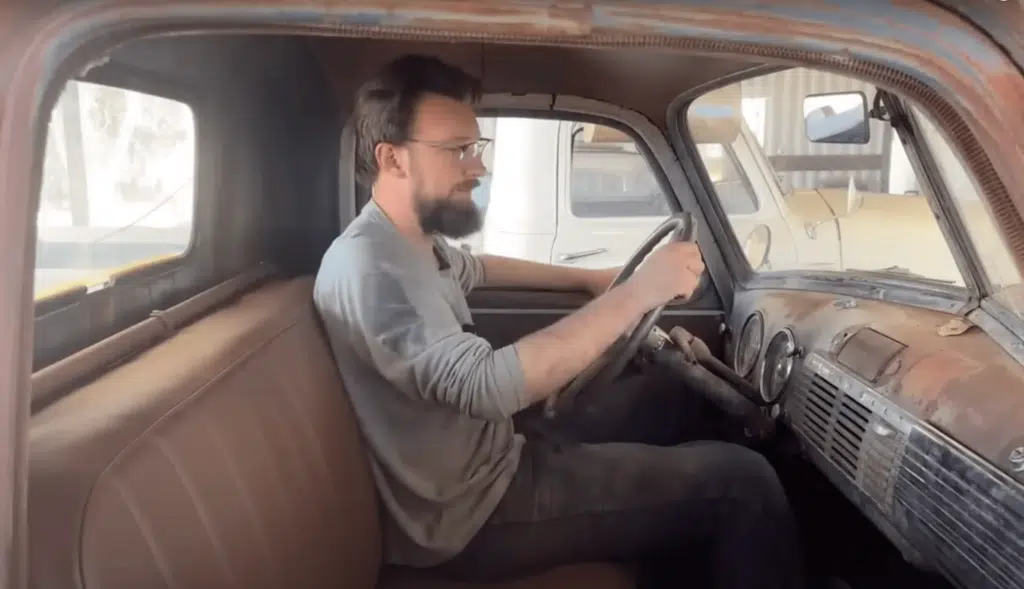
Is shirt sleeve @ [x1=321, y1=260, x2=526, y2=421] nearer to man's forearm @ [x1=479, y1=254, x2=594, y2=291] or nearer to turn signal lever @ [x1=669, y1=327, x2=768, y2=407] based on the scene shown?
turn signal lever @ [x1=669, y1=327, x2=768, y2=407]

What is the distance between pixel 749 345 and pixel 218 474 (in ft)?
5.16

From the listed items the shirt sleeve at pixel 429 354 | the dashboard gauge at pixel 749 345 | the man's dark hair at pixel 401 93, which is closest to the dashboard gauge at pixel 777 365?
the dashboard gauge at pixel 749 345

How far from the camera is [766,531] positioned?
1831 millimetres

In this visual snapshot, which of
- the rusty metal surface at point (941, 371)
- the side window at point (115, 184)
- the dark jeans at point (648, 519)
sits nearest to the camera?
the rusty metal surface at point (941, 371)

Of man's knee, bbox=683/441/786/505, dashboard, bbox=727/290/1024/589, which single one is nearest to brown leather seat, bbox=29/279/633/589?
man's knee, bbox=683/441/786/505

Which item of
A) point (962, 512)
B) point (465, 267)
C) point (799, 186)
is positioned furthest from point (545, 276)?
point (962, 512)

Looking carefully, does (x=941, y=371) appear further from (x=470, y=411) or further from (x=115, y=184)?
(x=115, y=184)

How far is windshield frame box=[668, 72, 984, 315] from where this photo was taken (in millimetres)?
1704

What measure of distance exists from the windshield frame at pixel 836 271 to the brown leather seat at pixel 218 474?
0.83 metres

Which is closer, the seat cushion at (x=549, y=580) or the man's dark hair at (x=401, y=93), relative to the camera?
the seat cushion at (x=549, y=580)

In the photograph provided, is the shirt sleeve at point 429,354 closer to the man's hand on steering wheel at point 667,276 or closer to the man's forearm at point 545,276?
the man's hand on steering wheel at point 667,276

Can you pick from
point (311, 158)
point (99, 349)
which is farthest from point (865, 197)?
point (99, 349)

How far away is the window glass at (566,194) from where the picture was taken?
9.36ft

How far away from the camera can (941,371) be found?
1.50 metres
